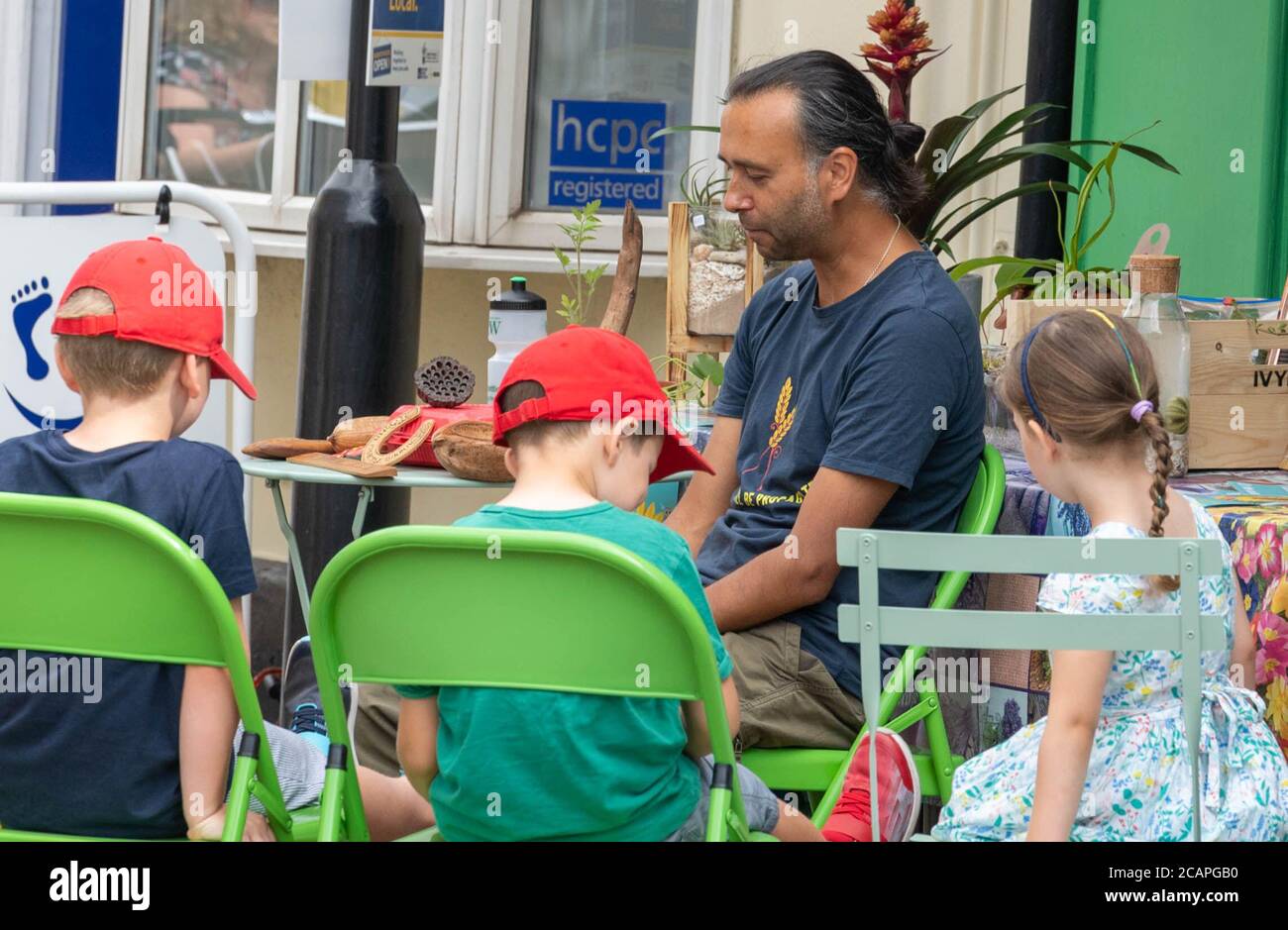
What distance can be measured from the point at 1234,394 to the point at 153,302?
173cm

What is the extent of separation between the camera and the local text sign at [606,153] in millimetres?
5980

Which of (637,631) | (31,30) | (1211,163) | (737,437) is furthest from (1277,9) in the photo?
(31,30)

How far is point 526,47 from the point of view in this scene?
235 inches

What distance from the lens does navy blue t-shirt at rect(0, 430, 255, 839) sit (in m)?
2.04

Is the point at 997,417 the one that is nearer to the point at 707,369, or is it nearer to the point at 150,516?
the point at 707,369

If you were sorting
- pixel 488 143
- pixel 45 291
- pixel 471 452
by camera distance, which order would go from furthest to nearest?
pixel 488 143
pixel 45 291
pixel 471 452

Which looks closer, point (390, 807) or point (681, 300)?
point (390, 807)

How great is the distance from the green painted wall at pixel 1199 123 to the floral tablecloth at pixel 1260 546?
5.20ft

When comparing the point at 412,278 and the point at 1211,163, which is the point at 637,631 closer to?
the point at 412,278

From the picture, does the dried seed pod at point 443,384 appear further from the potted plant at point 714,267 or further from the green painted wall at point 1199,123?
the green painted wall at point 1199,123

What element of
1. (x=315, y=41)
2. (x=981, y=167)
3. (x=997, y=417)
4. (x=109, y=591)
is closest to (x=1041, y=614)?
(x=109, y=591)

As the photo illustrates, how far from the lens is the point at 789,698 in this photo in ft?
8.42

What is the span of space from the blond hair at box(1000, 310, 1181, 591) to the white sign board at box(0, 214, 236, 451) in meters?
1.77

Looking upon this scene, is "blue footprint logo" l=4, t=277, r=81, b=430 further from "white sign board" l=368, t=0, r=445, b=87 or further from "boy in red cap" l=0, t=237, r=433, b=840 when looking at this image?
"boy in red cap" l=0, t=237, r=433, b=840
